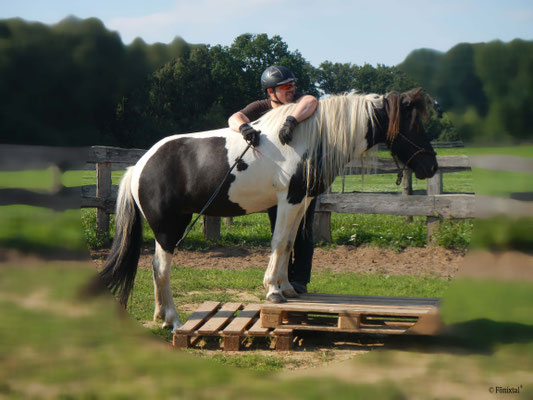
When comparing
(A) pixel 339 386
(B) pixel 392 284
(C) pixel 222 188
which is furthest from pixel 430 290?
(A) pixel 339 386

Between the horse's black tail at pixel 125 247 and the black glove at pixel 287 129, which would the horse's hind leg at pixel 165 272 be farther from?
the black glove at pixel 287 129

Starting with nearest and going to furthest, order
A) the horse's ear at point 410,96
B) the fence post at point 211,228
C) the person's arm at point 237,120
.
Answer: the horse's ear at point 410,96, the person's arm at point 237,120, the fence post at point 211,228

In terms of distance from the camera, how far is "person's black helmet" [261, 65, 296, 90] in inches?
174

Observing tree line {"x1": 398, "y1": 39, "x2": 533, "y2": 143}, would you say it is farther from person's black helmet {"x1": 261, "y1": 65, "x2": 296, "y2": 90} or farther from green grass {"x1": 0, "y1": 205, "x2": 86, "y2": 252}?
green grass {"x1": 0, "y1": 205, "x2": 86, "y2": 252}

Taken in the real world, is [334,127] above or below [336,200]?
above

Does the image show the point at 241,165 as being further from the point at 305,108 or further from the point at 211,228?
the point at 211,228

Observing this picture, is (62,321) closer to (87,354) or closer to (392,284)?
(87,354)

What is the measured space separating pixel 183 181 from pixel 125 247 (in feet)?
2.65

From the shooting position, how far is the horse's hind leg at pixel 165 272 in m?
4.52

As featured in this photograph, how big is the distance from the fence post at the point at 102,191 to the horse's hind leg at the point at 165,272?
4200 millimetres

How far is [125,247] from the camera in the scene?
459cm

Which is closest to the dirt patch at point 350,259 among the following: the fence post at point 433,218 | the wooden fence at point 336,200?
the fence post at point 433,218

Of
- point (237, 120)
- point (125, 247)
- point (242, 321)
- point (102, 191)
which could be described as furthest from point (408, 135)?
point (102, 191)

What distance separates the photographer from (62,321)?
296 cm
